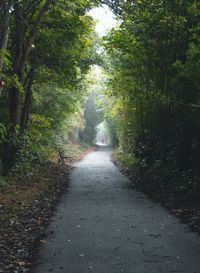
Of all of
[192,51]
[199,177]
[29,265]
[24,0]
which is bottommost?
[29,265]

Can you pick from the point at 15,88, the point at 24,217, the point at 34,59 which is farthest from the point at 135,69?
the point at 24,217

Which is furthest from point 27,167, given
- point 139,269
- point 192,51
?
point 139,269

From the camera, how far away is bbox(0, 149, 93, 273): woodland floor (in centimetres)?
734

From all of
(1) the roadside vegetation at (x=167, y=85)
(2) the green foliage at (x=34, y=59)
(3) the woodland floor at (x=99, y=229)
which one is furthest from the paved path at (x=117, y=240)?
(2) the green foliage at (x=34, y=59)

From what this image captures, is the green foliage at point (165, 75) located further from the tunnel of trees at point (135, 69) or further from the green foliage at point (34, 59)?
the green foliage at point (34, 59)

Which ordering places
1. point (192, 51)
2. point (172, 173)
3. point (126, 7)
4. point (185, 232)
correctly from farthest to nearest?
point (172, 173) < point (126, 7) < point (192, 51) < point (185, 232)

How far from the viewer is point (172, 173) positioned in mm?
15734

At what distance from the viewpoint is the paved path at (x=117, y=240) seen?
679 cm

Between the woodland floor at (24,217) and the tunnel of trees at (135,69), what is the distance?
70.0 inches

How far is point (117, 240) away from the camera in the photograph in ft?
27.4

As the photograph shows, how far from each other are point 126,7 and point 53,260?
9.76 metres

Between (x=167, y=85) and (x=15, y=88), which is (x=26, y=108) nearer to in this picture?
(x=15, y=88)

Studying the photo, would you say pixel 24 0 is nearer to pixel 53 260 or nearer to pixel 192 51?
pixel 192 51

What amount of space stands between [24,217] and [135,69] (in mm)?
10423
